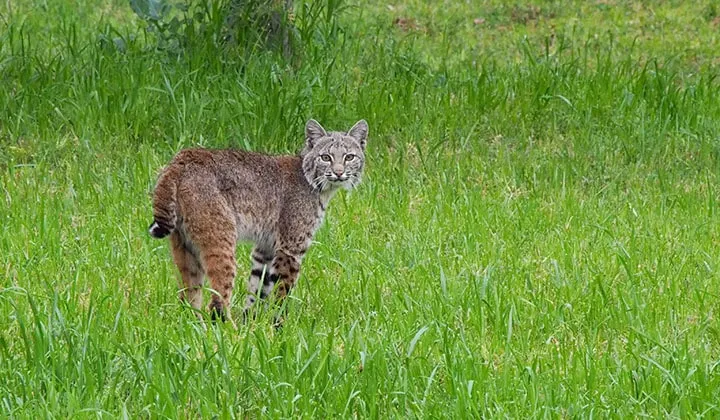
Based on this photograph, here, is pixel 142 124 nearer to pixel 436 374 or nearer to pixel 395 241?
pixel 395 241

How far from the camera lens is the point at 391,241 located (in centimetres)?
770

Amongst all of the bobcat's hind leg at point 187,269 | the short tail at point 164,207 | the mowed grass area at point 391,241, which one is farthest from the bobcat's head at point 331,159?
the short tail at point 164,207

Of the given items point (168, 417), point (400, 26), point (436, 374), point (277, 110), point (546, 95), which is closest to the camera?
point (168, 417)

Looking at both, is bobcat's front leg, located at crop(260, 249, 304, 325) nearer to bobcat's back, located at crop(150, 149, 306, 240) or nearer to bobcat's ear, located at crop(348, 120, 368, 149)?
bobcat's back, located at crop(150, 149, 306, 240)

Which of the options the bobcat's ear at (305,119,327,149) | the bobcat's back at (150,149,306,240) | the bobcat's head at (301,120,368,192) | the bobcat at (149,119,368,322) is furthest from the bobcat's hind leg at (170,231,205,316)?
the bobcat's ear at (305,119,327,149)

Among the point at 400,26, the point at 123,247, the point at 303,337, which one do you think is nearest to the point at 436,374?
the point at 303,337

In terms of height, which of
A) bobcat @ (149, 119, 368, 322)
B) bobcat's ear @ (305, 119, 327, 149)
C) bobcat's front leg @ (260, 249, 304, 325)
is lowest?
bobcat's front leg @ (260, 249, 304, 325)

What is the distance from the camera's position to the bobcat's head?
744 centimetres

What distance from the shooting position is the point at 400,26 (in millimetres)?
14914

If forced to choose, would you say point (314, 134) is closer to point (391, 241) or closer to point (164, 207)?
point (391, 241)

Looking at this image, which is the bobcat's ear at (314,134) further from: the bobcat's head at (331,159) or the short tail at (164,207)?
the short tail at (164,207)

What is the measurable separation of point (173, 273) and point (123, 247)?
56 centimetres

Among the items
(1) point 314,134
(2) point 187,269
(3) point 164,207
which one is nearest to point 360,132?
(1) point 314,134

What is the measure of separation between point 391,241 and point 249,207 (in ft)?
3.45
